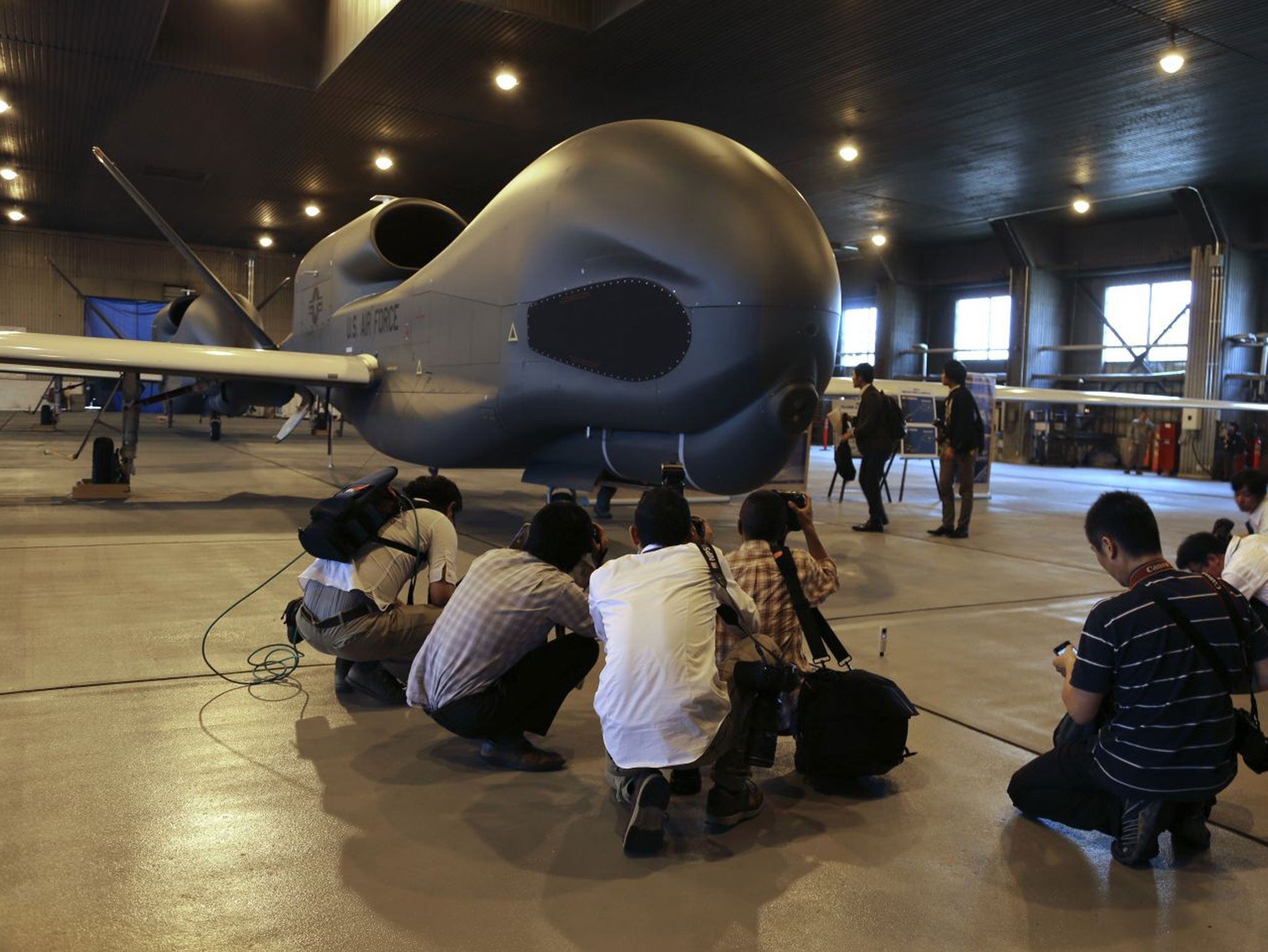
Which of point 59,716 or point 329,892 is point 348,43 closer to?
point 59,716

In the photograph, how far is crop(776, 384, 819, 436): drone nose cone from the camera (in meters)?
6.60

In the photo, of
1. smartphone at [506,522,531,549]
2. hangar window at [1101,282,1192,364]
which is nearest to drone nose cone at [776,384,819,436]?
smartphone at [506,522,531,549]

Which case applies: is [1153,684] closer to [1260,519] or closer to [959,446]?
[1260,519]

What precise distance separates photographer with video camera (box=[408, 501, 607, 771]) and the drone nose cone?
10.9 ft

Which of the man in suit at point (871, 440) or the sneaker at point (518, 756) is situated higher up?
the man in suit at point (871, 440)

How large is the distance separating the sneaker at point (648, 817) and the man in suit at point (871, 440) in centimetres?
770

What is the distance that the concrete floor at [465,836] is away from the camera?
2492mm

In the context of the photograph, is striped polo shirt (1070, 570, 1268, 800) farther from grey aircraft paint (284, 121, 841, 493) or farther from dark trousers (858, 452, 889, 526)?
dark trousers (858, 452, 889, 526)

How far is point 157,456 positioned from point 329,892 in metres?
16.6

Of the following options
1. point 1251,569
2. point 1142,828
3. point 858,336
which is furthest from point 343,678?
point 858,336

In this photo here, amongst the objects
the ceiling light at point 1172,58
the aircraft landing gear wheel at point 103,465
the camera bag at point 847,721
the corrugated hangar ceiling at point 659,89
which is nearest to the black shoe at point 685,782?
the camera bag at point 847,721

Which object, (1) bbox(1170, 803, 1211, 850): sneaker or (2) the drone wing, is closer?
(1) bbox(1170, 803, 1211, 850): sneaker

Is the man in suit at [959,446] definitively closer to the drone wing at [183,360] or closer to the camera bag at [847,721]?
the drone wing at [183,360]

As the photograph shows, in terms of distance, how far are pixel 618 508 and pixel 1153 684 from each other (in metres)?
9.33
